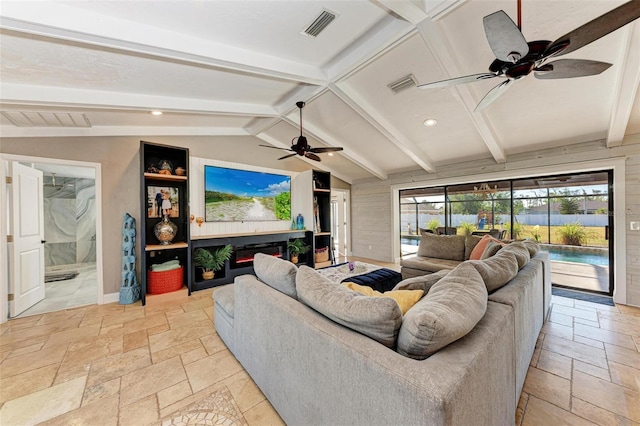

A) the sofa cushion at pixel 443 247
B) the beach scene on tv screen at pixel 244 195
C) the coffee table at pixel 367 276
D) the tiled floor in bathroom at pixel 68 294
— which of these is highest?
the beach scene on tv screen at pixel 244 195

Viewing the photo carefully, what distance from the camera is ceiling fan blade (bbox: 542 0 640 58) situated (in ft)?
4.04

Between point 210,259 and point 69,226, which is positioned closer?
point 210,259

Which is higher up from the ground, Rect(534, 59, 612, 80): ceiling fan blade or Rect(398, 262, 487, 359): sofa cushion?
Rect(534, 59, 612, 80): ceiling fan blade

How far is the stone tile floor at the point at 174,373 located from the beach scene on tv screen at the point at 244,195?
7.04 ft

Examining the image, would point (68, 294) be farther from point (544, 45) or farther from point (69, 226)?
point (544, 45)

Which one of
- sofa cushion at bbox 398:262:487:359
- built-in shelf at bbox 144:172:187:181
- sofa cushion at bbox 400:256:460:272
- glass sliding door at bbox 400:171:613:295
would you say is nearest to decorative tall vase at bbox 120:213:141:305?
built-in shelf at bbox 144:172:187:181

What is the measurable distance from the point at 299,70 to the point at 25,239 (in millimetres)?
4263

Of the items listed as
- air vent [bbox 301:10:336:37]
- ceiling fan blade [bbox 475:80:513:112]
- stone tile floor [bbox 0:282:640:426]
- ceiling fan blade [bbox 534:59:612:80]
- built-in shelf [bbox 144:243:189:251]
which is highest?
air vent [bbox 301:10:336:37]

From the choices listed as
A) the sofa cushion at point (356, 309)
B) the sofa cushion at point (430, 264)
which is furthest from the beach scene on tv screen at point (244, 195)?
the sofa cushion at point (356, 309)

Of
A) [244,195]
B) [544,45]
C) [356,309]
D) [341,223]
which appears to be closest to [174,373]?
[356,309]

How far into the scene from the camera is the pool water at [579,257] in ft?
12.9

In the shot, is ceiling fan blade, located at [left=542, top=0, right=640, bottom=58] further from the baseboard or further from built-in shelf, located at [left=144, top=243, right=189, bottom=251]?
the baseboard

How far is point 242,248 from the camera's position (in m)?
4.78

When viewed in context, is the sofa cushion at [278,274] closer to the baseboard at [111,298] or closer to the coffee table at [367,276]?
the coffee table at [367,276]
